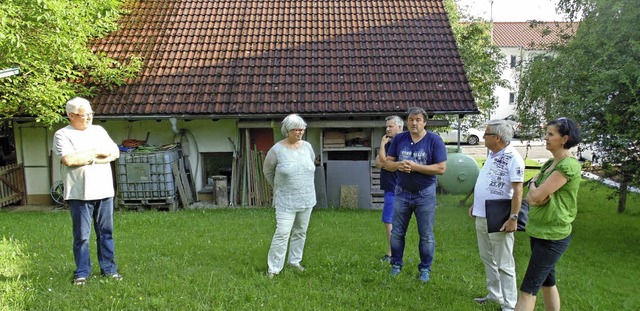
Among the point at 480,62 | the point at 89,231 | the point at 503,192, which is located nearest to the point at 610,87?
the point at 503,192

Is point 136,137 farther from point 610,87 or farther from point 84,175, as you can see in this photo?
point 610,87

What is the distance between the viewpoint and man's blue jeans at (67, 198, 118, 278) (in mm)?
4410

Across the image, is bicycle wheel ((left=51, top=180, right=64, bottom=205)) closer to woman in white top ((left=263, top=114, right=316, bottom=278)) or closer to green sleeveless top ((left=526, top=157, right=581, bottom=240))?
woman in white top ((left=263, top=114, right=316, bottom=278))

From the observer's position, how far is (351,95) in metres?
10.2

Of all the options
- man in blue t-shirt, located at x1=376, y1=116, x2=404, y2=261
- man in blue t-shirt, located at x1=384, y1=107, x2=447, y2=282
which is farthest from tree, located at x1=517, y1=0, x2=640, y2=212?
man in blue t-shirt, located at x1=384, y1=107, x2=447, y2=282

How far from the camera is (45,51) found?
8.44 meters

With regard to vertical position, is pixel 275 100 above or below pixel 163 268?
above

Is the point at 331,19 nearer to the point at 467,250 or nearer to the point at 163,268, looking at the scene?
the point at 467,250

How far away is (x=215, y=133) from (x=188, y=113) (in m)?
0.85

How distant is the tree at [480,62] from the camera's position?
56.7 feet

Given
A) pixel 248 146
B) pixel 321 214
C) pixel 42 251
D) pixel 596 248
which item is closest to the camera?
pixel 42 251

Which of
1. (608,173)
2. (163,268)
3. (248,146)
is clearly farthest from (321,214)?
(608,173)

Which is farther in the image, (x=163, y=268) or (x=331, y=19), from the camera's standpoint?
(x=331, y=19)

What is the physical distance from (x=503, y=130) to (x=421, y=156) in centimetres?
89
